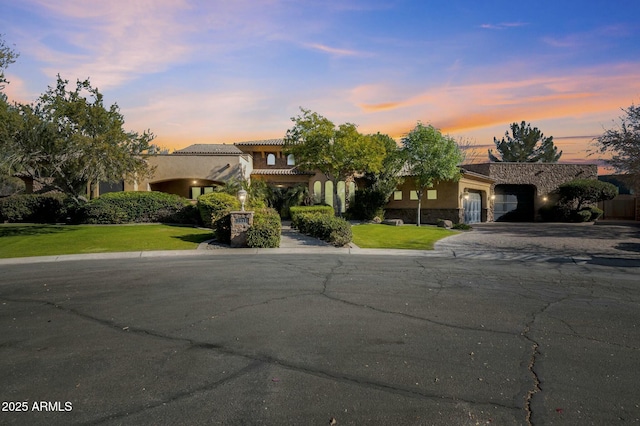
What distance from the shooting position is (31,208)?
25.0m

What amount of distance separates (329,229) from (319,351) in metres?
11.5

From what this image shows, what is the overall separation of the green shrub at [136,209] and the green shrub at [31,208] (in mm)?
3679

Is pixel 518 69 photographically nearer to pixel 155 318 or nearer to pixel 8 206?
pixel 155 318

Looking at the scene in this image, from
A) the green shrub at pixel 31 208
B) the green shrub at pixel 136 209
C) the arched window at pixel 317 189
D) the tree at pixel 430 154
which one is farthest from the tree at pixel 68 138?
the tree at pixel 430 154

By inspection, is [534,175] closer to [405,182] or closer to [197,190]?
[405,182]

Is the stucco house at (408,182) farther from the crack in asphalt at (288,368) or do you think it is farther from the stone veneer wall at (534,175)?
the crack in asphalt at (288,368)

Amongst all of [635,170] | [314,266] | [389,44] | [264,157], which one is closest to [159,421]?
[314,266]

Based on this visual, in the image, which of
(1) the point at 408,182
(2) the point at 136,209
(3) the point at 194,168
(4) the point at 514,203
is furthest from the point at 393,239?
(4) the point at 514,203

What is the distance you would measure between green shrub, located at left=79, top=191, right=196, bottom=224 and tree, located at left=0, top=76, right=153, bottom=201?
69.1 inches

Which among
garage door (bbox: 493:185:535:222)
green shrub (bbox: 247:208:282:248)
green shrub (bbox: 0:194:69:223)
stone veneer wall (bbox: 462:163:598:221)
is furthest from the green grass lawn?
green shrub (bbox: 0:194:69:223)

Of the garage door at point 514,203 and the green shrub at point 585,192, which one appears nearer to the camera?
the green shrub at point 585,192

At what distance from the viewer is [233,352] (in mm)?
4637

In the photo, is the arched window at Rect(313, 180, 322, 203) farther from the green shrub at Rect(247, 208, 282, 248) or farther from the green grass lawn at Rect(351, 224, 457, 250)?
the green shrub at Rect(247, 208, 282, 248)

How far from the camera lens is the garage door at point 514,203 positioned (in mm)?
35438
